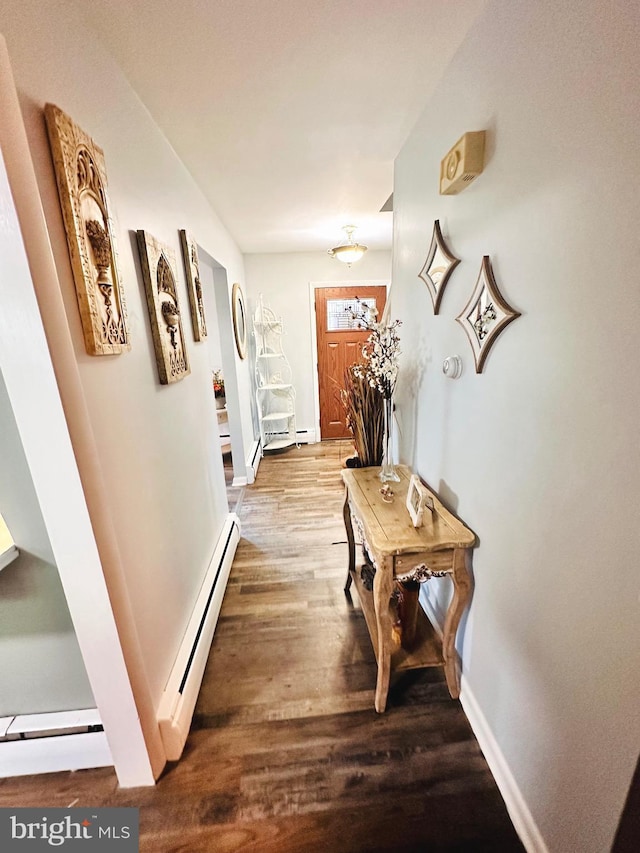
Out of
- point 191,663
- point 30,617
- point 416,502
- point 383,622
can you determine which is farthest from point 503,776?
point 30,617

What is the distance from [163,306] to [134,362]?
1.14 ft

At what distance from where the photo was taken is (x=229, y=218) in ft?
8.45

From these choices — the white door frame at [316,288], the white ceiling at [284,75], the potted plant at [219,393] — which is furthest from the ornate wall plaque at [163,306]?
the white door frame at [316,288]

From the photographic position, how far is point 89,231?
34.1 inches

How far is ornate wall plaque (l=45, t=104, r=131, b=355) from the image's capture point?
77 cm

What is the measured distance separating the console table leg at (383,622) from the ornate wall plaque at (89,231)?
1098 millimetres

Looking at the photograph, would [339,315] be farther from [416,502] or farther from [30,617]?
[30,617]

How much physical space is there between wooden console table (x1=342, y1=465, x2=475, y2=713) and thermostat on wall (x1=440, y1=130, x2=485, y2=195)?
1.13 meters

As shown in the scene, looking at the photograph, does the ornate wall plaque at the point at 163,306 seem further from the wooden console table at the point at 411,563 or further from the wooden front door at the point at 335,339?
the wooden front door at the point at 335,339

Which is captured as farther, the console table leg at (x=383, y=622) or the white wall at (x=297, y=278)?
the white wall at (x=297, y=278)

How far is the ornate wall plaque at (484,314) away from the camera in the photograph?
934mm

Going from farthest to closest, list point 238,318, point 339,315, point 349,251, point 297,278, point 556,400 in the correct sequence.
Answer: point 339,315 < point 297,278 < point 238,318 < point 349,251 < point 556,400

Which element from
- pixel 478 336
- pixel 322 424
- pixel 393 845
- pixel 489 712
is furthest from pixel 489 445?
pixel 322 424

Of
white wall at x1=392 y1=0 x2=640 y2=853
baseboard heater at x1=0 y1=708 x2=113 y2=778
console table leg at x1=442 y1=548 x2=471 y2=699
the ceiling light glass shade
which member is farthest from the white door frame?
baseboard heater at x1=0 y1=708 x2=113 y2=778
